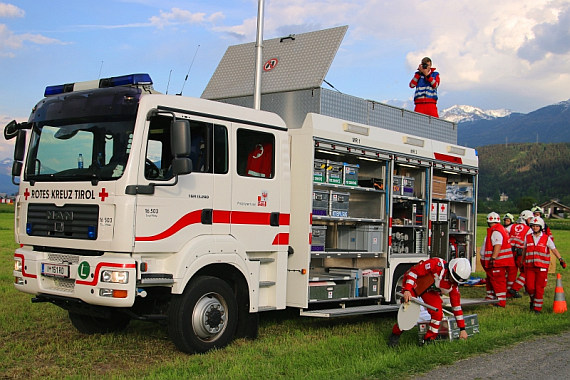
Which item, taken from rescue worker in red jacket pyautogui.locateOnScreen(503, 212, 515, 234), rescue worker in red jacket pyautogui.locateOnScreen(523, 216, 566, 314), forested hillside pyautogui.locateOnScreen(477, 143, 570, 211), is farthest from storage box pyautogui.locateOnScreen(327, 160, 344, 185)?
forested hillside pyautogui.locateOnScreen(477, 143, 570, 211)

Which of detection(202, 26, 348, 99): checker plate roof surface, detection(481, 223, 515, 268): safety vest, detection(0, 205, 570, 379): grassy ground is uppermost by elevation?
detection(202, 26, 348, 99): checker plate roof surface

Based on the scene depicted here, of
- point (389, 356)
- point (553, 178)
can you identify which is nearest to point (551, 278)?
point (389, 356)

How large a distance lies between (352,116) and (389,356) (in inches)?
156

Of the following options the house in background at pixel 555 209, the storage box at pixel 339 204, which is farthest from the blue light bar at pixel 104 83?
the house in background at pixel 555 209

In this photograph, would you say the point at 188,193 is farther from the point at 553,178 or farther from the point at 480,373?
the point at 553,178

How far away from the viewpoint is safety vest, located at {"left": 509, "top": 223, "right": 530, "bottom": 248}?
556 inches

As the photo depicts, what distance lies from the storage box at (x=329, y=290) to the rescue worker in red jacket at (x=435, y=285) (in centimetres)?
121

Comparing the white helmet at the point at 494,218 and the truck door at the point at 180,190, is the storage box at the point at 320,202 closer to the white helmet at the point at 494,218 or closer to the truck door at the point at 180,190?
the truck door at the point at 180,190

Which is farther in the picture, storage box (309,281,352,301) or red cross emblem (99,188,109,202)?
storage box (309,281,352,301)

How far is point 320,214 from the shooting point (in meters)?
9.02

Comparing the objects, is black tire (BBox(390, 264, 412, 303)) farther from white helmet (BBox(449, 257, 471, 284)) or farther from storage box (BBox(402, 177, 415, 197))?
white helmet (BBox(449, 257, 471, 284))

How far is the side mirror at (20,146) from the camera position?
25.8 feet

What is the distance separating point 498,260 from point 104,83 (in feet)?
27.7

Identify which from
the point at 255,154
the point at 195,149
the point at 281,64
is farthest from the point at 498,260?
the point at 195,149
